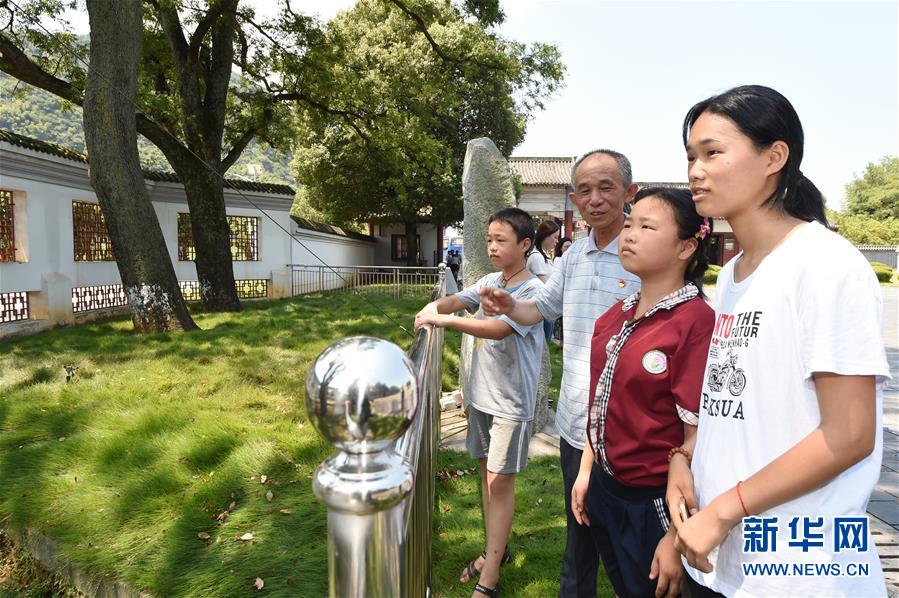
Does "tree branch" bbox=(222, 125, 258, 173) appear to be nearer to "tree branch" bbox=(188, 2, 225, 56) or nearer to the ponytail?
"tree branch" bbox=(188, 2, 225, 56)

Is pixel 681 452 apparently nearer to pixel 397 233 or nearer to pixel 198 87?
pixel 198 87

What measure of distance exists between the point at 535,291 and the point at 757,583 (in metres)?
1.60

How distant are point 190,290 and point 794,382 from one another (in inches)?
603

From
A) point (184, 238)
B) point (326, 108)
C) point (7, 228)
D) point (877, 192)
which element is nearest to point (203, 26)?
point (326, 108)

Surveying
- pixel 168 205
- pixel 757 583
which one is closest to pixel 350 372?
pixel 757 583

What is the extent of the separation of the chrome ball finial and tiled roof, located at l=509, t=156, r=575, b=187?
27792 millimetres

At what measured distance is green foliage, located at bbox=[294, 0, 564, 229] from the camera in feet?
41.0

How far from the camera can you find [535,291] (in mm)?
2588

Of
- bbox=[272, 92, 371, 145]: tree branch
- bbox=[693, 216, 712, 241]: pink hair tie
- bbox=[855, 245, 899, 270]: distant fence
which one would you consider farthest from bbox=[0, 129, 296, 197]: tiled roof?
bbox=[855, 245, 899, 270]: distant fence

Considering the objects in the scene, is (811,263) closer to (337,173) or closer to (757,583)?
(757,583)

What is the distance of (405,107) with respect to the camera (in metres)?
15.0

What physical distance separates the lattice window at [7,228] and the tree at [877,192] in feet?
171

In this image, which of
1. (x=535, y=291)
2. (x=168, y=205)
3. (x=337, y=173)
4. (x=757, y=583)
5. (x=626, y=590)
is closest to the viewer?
(x=757, y=583)

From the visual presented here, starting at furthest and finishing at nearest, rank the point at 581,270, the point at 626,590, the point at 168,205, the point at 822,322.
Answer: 1. the point at 168,205
2. the point at 581,270
3. the point at 626,590
4. the point at 822,322
